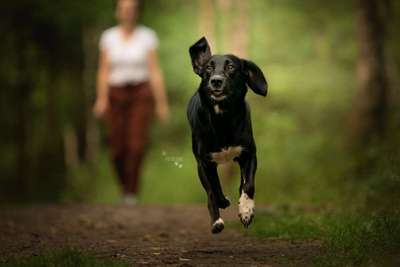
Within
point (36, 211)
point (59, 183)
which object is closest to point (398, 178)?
point (36, 211)

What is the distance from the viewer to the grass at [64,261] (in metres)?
6.03

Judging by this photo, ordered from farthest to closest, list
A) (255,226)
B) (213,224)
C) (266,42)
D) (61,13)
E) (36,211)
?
(266,42) < (61,13) < (36,211) < (255,226) < (213,224)

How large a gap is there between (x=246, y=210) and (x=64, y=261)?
1.63 meters

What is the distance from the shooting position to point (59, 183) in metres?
18.3

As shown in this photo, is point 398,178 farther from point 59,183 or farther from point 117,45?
point 59,183

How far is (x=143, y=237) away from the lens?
8.53 m

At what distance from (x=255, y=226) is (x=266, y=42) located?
11.7 meters

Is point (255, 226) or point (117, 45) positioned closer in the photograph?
point (255, 226)

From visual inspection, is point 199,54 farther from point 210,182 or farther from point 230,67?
point 210,182

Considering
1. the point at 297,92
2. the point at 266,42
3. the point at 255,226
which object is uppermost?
the point at 266,42

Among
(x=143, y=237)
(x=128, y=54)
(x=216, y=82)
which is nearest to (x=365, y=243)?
(x=216, y=82)

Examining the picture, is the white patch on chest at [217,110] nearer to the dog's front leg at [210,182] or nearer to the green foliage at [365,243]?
the dog's front leg at [210,182]

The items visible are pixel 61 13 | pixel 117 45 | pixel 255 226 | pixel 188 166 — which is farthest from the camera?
pixel 188 166

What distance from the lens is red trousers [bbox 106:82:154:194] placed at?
43.6ft
